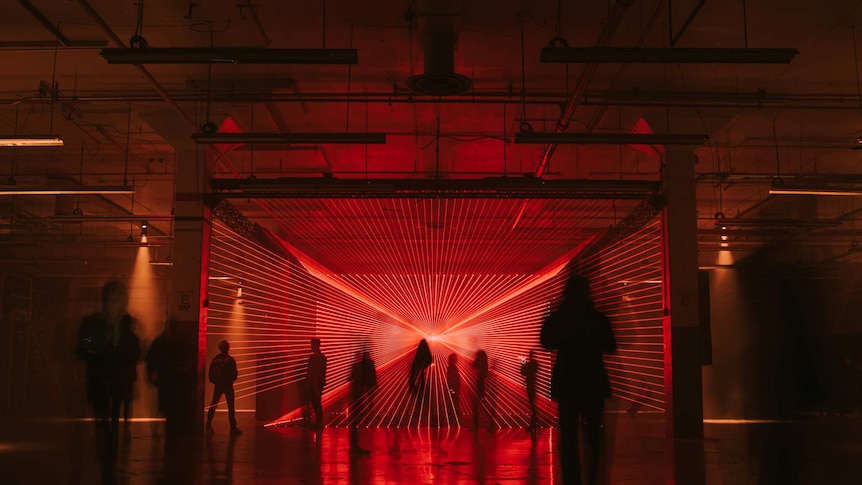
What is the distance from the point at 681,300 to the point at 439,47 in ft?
20.2

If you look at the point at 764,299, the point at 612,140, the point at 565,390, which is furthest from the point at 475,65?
the point at 764,299

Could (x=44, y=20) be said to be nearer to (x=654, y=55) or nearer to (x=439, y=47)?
(x=439, y=47)

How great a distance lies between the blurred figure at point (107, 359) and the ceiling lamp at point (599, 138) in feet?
16.7

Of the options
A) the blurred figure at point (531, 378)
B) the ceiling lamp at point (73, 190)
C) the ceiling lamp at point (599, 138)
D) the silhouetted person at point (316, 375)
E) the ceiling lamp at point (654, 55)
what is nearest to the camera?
the ceiling lamp at point (654, 55)

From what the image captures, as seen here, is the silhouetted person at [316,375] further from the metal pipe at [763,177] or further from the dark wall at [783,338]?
the dark wall at [783,338]

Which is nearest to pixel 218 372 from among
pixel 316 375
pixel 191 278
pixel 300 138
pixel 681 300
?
pixel 316 375

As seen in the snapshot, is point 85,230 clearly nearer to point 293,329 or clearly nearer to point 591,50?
point 293,329

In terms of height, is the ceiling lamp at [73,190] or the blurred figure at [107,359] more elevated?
the ceiling lamp at [73,190]

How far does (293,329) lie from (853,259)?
14264 mm

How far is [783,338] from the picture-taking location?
22.0 metres

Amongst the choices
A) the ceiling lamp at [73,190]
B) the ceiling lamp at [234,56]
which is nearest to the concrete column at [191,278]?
the ceiling lamp at [73,190]

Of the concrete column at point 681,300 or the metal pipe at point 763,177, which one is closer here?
the concrete column at point 681,300

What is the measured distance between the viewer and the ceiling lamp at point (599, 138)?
33.8 feet

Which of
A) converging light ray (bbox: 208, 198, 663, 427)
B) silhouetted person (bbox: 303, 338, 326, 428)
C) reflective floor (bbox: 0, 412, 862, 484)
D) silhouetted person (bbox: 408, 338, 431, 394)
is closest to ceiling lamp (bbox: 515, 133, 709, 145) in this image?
reflective floor (bbox: 0, 412, 862, 484)
